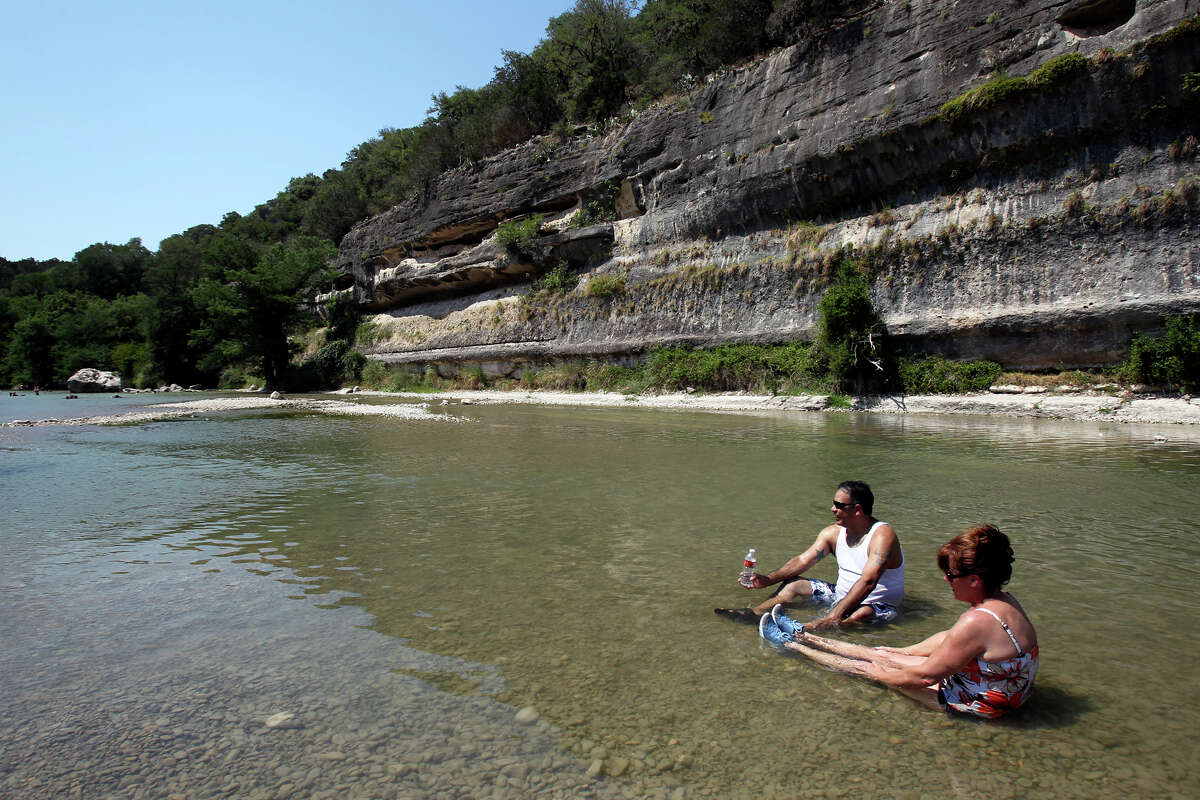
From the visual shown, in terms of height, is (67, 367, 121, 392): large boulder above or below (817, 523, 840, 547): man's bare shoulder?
above

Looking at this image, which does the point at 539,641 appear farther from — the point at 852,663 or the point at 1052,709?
the point at 1052,709

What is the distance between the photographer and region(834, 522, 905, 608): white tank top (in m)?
4.22

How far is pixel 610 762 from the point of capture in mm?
2664

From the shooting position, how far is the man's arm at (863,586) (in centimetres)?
408

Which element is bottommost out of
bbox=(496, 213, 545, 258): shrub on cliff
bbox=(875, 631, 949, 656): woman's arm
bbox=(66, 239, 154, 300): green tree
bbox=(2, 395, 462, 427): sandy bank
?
bbox=(875, 631, 949, 656): woman's arm

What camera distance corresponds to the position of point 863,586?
13.5 ft

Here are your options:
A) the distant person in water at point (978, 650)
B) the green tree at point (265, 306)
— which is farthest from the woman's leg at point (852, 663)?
the green tree at point (265, 306)

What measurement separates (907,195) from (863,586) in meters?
19.7

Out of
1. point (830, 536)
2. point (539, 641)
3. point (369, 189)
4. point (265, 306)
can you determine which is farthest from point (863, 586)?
point (369, 189)

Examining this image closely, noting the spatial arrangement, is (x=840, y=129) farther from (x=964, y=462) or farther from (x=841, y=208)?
(x=964, y=462)

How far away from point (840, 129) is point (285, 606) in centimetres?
2250

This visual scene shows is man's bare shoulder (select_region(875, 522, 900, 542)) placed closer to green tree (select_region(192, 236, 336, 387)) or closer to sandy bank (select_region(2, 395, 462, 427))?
sandy bank (select_region(2, 395, 462, 427))

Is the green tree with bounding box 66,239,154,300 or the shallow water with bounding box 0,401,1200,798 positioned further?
the green tree with bounding box 66,239,154,300

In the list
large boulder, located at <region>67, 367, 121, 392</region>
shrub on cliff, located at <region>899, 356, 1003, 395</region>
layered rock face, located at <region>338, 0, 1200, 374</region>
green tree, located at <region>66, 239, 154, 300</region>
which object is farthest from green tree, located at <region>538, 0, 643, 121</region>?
green tree, located at <region>66, 239, 154, 300</region>
